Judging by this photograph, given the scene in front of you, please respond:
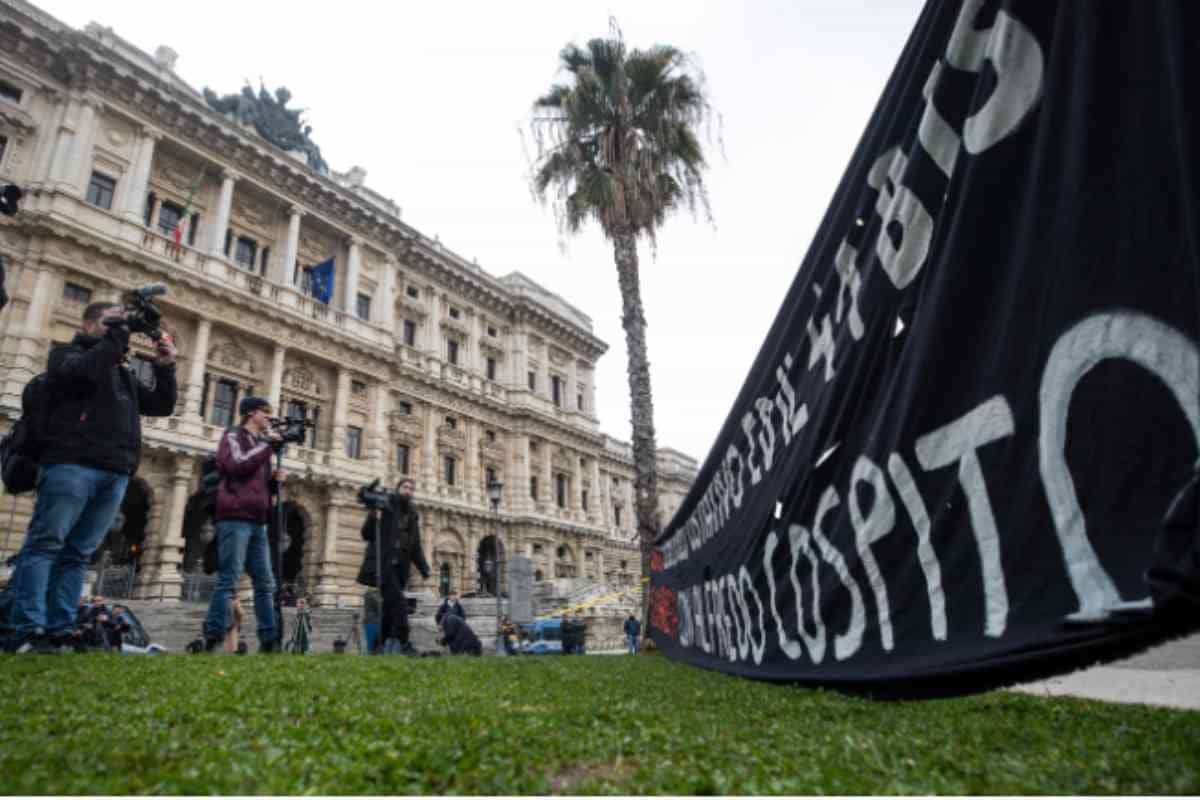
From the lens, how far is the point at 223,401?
2216cm

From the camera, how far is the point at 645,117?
11953 millimetres

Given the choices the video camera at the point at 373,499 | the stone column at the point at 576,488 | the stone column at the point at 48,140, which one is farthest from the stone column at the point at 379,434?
the video camera at the point at 373,499

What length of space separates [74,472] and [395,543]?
3412 mm

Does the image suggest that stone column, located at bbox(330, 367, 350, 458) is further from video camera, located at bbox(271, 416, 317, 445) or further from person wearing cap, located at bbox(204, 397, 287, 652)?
person wearing cap, located at bbox(204, 397, 287, 652)

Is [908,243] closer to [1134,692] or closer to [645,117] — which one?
[1134,692]

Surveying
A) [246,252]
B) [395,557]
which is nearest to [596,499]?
[246,252]

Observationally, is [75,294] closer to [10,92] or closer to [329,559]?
[10,92]

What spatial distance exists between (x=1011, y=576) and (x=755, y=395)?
2187 mm

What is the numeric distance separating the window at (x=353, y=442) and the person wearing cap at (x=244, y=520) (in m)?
21.5

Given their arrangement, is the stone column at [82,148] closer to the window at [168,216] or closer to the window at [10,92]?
the window at [10,92]

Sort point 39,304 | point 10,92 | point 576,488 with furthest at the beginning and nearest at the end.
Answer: point 576,488 → point 10,92 → point 39,304

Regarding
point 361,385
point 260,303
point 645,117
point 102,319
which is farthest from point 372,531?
point 361,385

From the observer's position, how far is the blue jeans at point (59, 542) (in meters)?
3.99

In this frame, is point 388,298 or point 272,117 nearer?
point 272,117
